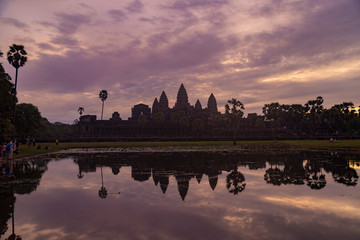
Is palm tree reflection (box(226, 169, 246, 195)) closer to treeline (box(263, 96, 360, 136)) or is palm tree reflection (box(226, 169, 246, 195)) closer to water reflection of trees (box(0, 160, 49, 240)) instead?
water reflection of trees (box(0, 160, 49, 240))

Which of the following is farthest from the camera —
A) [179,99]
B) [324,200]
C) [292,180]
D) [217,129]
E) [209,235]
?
[179,99]

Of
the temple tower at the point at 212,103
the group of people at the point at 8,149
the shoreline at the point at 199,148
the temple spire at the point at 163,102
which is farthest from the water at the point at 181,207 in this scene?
the temple tower at the point at 212,103

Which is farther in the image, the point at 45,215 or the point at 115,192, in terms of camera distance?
the point at 115,192

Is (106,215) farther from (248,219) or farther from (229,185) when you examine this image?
(229,185)

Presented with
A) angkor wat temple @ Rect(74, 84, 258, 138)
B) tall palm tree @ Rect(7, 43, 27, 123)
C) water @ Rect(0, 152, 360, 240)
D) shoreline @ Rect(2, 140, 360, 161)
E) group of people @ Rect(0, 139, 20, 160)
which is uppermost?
tall palm tree @ Rect(7, 43, 27, 123)

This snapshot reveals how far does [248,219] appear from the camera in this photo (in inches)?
299

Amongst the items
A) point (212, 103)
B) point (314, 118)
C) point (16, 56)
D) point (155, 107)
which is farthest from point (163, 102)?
point (16, 56)

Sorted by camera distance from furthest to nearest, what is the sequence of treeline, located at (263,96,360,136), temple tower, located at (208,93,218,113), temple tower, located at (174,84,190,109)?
temple tower, located at (208,93,218,113)
temple tower, located at (174,84,190,109)
treeline, located at (263,96,360,136)

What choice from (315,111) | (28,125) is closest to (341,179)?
(28,125)

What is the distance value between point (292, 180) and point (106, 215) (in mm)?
9774

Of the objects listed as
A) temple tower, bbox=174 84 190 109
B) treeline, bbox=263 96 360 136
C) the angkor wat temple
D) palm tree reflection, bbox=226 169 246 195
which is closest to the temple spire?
temple tower, bbox=174 84 190 109

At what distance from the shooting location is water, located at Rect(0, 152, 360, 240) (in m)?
6.73

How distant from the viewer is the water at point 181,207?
6.73m

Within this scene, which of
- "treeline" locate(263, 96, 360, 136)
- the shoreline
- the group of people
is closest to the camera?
the group of people
